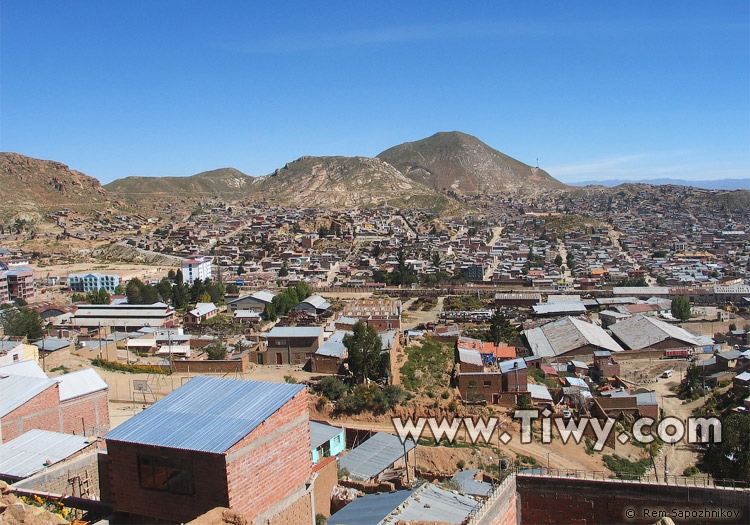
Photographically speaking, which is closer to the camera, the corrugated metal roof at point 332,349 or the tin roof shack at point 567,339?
the corrugated metal roof at point 332,349

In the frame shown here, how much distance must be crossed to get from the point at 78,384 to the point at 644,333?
66.7 ft

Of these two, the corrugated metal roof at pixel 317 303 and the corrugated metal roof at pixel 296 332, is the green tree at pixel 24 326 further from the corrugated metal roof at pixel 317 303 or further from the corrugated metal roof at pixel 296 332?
the corrugated metal roof at pixel 317 303

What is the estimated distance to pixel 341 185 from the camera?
9762 centimetres

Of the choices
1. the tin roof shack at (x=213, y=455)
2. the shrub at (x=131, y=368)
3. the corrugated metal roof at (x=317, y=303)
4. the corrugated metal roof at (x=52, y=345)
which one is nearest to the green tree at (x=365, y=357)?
the shrub at (x=131, y=368)

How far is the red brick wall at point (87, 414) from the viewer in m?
10.0

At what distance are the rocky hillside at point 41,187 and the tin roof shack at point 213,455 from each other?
6776cm

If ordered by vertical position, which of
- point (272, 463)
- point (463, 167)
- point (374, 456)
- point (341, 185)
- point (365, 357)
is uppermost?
point (463, 167)

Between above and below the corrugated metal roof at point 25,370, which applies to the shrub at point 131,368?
below

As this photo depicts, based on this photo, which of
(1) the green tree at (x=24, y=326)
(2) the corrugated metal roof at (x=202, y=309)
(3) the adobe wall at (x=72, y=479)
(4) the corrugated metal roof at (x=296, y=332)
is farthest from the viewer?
(2) the corrugated metal roof at (x=202, y=309)

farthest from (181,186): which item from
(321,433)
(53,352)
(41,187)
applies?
(321,433)

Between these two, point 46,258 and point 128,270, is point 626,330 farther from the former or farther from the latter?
point 46,258

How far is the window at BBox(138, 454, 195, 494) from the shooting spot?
4434 millimetres

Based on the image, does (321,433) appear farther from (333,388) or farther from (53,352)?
(53,352)

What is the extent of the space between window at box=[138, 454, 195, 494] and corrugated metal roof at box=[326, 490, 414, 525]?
217 centimetres
